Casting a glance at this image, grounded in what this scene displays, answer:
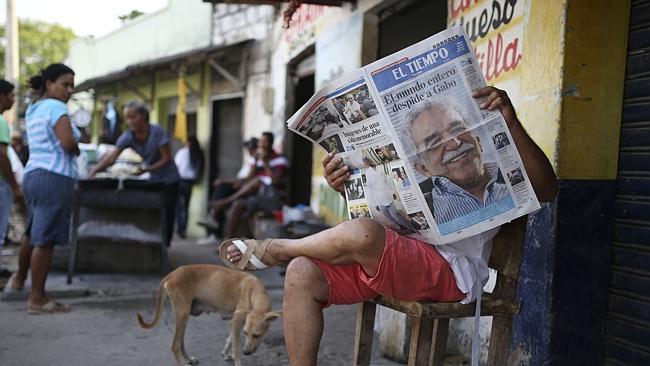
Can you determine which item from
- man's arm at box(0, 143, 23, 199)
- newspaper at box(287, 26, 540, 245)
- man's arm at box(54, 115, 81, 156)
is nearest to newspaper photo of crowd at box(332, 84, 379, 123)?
newspaper at box(287, 26, 540, 245)

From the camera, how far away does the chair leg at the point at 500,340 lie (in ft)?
7.64

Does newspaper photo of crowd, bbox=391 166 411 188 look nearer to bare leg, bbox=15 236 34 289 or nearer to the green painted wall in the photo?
bare leg, bbox=15 236 34 289

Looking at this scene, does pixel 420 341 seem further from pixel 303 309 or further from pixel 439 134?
pixel 439 134

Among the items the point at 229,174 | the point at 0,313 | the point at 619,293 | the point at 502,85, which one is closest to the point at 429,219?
the point at 619,293

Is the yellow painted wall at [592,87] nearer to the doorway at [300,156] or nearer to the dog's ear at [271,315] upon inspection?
the dog's ear at [271,315]

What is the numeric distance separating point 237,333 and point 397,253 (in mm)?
1591

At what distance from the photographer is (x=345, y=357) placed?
369cm

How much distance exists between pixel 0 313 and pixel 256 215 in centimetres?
357

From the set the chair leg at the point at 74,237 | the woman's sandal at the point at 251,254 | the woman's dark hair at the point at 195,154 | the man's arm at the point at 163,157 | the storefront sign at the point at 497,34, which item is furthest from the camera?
the woman's dark hair at the point at 195,154

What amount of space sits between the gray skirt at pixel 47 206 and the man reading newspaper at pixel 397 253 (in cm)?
270

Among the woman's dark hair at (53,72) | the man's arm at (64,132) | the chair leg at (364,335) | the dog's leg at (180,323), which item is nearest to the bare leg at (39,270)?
the man's arm at (64,132)

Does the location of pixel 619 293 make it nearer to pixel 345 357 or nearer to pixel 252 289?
pixel 345 357

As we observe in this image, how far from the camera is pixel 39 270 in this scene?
4.57m

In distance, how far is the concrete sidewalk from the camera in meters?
3.65
